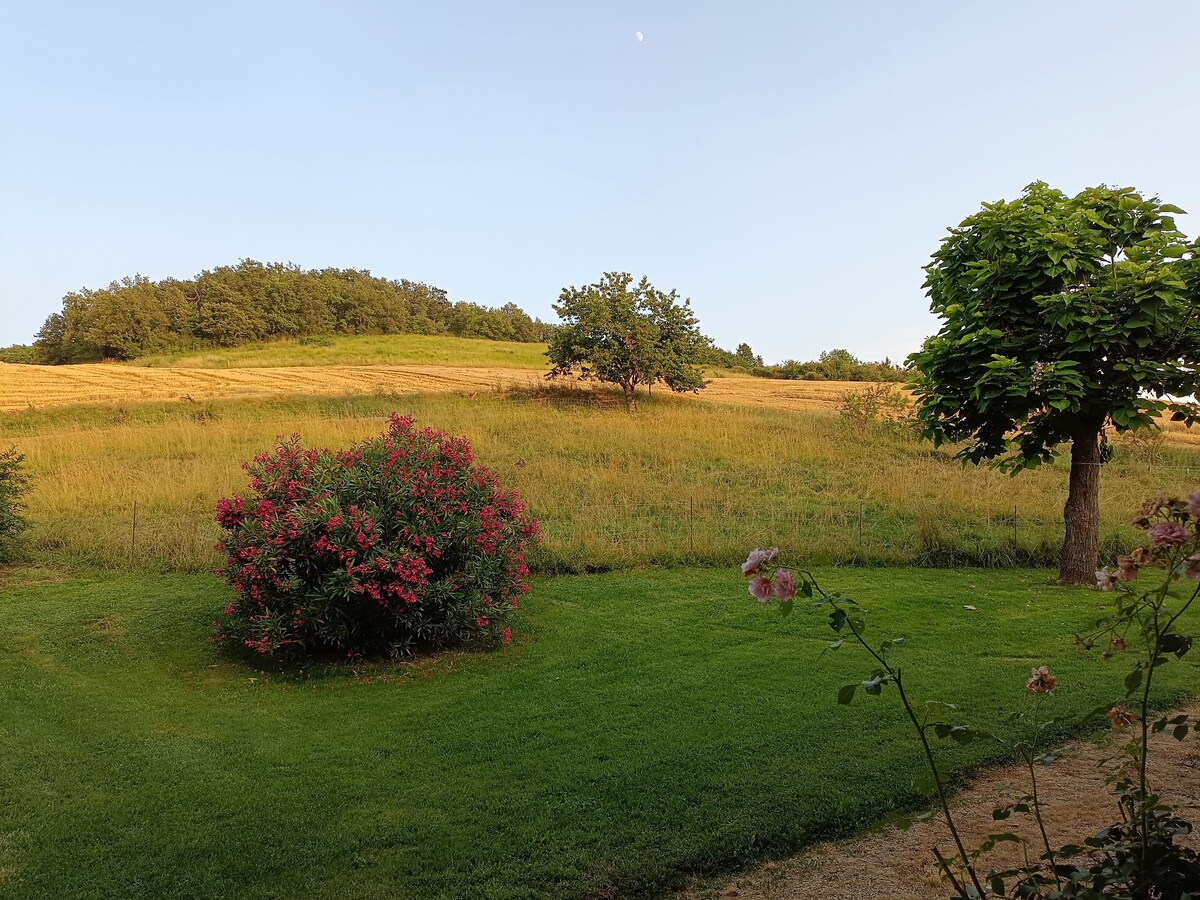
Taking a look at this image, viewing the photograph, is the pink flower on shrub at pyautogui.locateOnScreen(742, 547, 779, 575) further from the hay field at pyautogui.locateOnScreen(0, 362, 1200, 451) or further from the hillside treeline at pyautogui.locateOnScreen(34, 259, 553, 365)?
the hillside treeline at pyautogui.locateOnScreen(34, 259, 553, 365)

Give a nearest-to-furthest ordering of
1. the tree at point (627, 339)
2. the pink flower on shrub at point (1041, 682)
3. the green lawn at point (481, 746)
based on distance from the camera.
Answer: the pink flower on shrub at point (1041, 682) → the green lawn at point (481, 746) → the tree at point (627, 339)

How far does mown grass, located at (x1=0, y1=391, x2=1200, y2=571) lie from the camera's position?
12.3m

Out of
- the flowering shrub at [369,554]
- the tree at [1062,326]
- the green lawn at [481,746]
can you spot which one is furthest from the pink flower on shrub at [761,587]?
the tree at [1062,326]

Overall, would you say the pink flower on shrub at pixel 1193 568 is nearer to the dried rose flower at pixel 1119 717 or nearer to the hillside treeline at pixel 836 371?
the dried rose flower at pixel 1119 717

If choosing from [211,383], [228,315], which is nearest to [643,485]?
[211,383]

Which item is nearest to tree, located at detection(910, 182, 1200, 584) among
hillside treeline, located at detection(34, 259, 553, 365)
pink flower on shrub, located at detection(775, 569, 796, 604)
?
pink flower on shrub, located at detection(775, 569, 796, 604)

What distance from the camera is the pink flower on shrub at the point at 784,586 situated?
2119mm

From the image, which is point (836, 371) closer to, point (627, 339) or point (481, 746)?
point (627, 339)

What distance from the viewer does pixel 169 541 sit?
12.1 m

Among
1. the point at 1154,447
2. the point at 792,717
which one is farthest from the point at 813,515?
the point at 1154,447

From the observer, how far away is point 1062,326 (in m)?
8.78

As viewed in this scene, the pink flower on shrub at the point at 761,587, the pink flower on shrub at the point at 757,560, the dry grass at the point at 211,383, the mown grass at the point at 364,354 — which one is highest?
the mown grass at the point at 364,354

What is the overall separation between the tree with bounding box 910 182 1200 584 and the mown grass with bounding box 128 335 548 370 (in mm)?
37515

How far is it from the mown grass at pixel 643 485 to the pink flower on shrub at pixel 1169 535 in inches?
291
